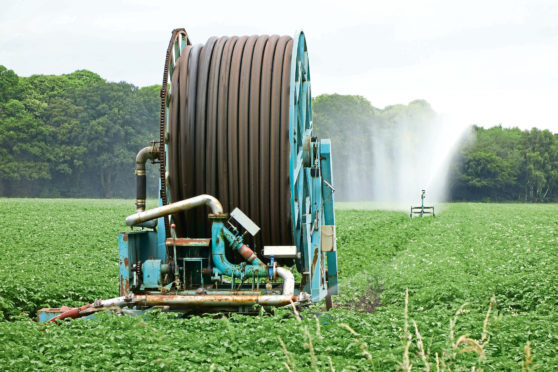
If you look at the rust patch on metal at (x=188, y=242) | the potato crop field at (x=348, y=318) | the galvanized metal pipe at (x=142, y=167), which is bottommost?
the potato crop field at (x=348, y=318)

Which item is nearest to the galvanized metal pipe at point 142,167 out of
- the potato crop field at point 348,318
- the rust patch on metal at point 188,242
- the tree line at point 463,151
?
the rust patch on metal at point 188,242

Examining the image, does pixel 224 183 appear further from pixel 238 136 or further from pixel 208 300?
pixel 208 300

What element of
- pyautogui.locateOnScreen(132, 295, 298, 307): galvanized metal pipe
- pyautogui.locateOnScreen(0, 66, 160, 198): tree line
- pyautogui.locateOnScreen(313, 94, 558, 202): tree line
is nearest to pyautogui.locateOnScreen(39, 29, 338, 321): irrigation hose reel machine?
pyautogui.locateOnScreen(132, 295, 298, 307): galvanized metal pipe

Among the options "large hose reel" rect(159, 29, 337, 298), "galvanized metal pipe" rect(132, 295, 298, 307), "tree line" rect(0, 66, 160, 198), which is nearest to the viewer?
"galvanized metal pipe" rect(132, 295, 298, 307)

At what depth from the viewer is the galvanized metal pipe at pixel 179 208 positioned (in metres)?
7.71

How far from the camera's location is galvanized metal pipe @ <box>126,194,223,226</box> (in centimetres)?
771

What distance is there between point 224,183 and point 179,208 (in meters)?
0.74

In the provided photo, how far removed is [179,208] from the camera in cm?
771

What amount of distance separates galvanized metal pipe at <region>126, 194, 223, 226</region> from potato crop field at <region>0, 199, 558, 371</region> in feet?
3.46

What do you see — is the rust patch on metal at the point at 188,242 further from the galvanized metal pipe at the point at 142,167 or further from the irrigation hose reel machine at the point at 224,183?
the galvanized metal pipe at the point at 142,167

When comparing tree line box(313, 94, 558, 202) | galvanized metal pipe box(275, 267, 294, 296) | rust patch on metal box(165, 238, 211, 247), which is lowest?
galvanized metal pipe box(275, 267, 294, 296)

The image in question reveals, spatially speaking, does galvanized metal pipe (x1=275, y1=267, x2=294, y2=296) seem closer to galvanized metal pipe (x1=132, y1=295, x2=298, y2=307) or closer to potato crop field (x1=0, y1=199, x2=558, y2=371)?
galvanized metal pipe (x1=132, y1=295, x2=298, y2=307)

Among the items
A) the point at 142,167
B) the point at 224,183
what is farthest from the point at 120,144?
the point at 224,183

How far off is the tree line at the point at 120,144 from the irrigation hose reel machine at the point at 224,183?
191 feet
